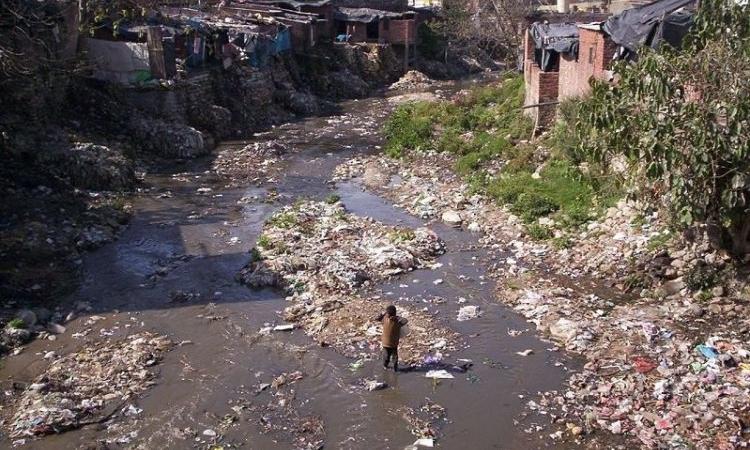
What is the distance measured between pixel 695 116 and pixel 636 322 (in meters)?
2.48

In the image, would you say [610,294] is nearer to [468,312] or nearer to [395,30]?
[468,312]

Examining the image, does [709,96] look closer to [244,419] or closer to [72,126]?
[244,419]

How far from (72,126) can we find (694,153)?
1406 centimetres

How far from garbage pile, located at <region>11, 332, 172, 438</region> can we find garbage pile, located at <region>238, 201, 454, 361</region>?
1.96 metres

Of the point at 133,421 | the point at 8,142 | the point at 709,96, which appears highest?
the point at 709,96

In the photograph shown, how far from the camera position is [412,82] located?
31438mm

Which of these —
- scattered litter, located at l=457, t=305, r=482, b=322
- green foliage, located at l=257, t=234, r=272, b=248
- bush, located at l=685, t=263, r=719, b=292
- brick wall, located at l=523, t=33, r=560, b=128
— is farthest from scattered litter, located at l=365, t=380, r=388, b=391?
Answer: brick wall, located at l=523, t=33, r=560, b=128

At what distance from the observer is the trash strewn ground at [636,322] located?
6.70m

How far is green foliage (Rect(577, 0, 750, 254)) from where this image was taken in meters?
7.55

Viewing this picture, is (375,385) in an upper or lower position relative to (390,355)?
lower

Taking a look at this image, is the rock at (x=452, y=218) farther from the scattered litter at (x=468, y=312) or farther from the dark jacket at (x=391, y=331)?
the dark jacket at (x=391, y=331)

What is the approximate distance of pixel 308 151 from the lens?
771 inches

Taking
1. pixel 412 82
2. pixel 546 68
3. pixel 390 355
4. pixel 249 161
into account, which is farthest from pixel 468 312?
pixel 412 82

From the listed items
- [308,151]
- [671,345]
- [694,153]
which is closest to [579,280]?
[671,345]
